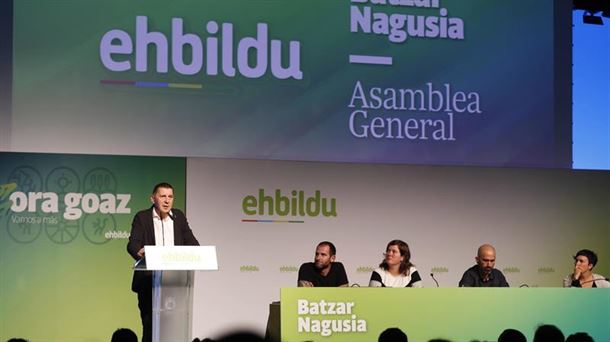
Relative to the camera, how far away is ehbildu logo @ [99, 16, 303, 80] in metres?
9.71

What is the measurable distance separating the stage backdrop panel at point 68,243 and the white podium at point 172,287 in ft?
9.16

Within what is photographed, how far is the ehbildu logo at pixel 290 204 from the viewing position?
9719 mm

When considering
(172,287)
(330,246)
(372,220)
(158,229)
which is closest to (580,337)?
(330,246)

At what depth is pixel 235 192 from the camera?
381 inches

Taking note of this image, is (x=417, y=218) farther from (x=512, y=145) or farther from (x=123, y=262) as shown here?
(x=123, y=262)

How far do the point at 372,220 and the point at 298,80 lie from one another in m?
1.37

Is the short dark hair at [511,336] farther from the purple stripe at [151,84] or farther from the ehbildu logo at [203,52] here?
the purple stripe at [151,84]

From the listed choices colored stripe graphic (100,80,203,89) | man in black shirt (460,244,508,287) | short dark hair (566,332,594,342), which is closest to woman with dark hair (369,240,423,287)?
man in black shirt (460,244,508,287)

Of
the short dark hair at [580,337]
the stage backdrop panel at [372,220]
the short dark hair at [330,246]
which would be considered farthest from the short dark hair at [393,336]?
the stage backdrop panel at [372,220]

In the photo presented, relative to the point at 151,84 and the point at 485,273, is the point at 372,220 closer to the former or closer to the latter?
the point at 485,273

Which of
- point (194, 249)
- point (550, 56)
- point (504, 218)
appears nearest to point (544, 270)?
point (504, 218)

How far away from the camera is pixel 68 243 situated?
930 cm

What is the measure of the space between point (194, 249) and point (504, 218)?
428cm

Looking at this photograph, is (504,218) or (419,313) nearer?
(419,313)
